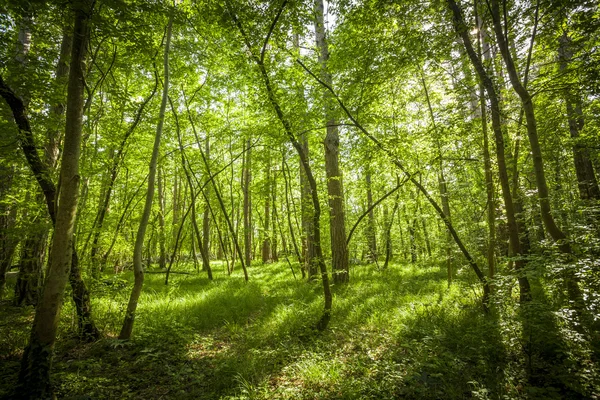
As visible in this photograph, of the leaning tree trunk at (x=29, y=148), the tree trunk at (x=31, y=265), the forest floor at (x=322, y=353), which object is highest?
the leaning tree trunk at (x=29, y=148)

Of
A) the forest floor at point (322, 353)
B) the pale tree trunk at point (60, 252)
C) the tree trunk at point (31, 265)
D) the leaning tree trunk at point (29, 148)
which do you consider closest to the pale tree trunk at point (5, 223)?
the tree trunk at point (31, 265)

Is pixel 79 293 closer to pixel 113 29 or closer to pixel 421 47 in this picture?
pixel 113 29

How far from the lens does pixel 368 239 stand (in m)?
15.4

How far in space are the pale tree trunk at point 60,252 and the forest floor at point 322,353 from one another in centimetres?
39

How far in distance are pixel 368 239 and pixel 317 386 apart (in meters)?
12.7

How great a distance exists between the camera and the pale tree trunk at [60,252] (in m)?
2.75

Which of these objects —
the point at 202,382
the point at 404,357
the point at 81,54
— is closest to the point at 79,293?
the point at 202,382

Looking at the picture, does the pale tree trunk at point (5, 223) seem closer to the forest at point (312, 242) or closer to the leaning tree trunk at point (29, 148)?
the forest at point (312, 242)

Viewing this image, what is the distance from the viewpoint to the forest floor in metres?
3.07

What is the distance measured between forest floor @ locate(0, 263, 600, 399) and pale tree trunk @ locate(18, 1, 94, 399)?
39 cm

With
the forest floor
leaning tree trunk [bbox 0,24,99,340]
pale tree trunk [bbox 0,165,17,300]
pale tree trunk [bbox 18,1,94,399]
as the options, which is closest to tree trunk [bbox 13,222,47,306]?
pale tree trunk [bbox 0,165,17,300]

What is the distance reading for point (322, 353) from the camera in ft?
13.1

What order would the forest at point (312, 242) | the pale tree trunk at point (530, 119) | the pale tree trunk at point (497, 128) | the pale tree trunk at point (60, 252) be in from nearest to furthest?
the pale tree trunk at point (60, 252) → the forest at point (312, 242) → the pale tree trunk at point (530, 119) → the pale tree trunk at point (497, 128)

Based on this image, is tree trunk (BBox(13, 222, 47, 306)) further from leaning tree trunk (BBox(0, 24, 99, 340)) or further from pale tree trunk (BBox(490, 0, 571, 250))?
pale tree trunk (BBox(490, 0, 571, 250))
